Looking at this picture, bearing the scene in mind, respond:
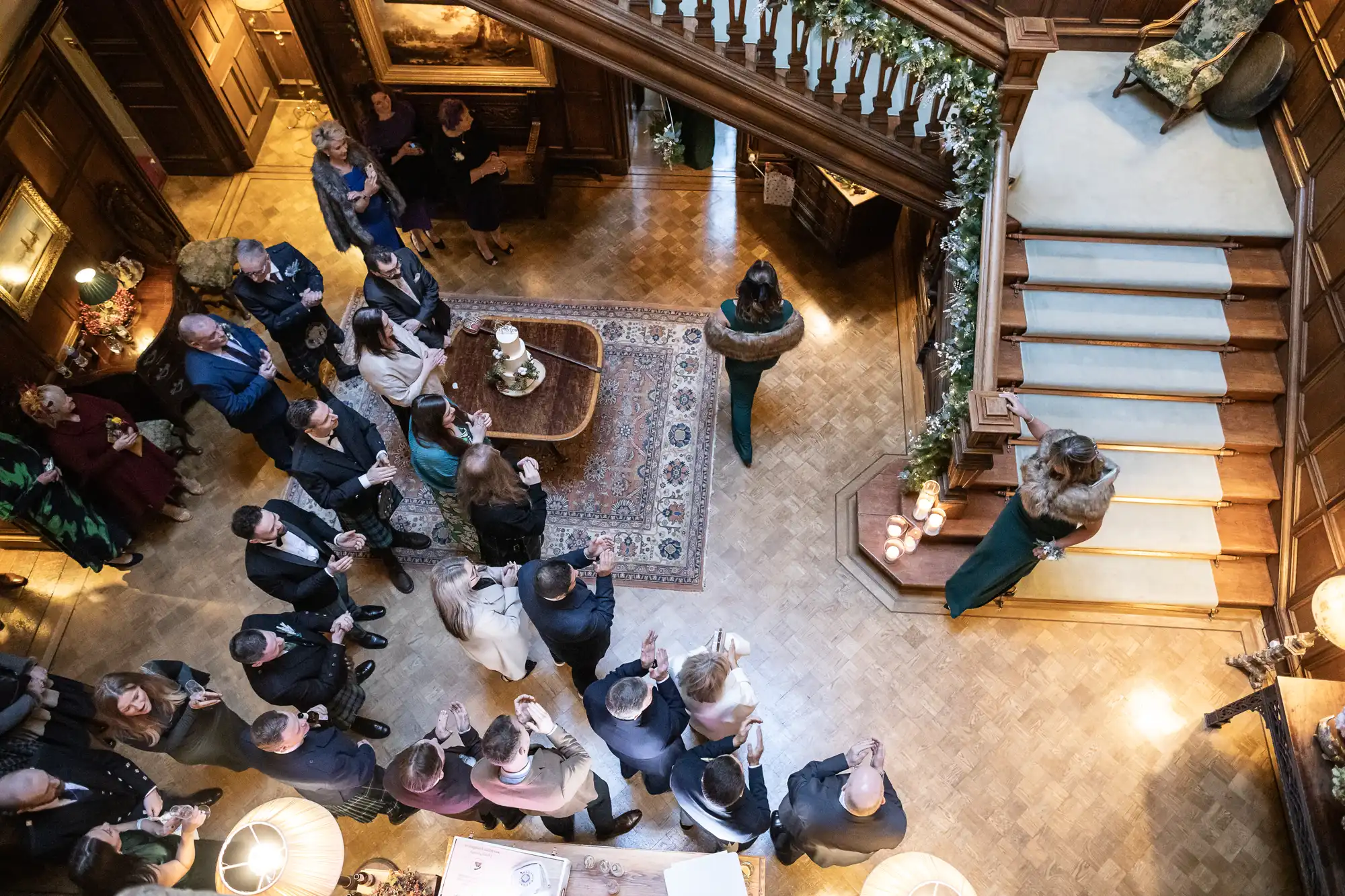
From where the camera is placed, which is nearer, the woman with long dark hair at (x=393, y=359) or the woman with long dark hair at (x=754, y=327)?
the woman with long dark hair at (x=393, y=359)

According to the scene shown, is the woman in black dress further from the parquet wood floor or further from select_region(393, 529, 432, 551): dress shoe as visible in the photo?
select_region(393, 529, 432, 551): dress shoe

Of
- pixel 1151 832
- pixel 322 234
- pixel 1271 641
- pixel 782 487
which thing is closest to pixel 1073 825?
pixel 1151 832

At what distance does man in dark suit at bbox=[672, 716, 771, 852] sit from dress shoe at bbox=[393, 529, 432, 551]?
258cm

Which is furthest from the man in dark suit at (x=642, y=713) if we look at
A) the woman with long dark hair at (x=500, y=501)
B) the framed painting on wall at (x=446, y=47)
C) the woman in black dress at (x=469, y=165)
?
the framed painting on wall at (x=446, y=47)

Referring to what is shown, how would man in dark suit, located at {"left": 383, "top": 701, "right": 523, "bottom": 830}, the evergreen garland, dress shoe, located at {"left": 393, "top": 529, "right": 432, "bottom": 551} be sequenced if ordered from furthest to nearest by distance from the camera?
dress shoe, located at {"left": 393, "top": 529, "right": 432, "bottom": 551} < the evergreen garland < man in dark suit, located at {"left": 383, "top": 701, "right": 523, "bottom": 830}

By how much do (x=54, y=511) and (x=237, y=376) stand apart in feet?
4.44

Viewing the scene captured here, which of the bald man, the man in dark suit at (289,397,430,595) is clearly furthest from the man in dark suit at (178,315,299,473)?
the bald man

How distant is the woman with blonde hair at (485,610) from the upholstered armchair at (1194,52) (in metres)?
5.42

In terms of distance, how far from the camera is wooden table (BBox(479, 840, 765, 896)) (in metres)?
3.72

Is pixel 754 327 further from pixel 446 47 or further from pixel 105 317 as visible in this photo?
pixel 105 317

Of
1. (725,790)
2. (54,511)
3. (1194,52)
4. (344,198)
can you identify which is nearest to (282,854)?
(725,790)

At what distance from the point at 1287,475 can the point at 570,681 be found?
4.74 metres

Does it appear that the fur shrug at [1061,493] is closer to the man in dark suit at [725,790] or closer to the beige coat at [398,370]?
the man in dark suit at [725,790]

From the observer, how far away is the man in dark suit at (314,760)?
3.48m
